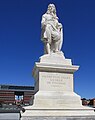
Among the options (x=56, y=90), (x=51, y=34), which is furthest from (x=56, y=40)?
(x=56, y=90)

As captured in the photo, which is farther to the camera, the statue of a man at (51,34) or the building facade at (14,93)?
the building facade at (14,93)

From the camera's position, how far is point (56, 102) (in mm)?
10430

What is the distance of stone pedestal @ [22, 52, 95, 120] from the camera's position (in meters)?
9.98

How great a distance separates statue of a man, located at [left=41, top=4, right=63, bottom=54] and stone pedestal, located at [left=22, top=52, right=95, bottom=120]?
0.46 meters

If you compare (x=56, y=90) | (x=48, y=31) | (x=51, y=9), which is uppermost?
(x=51, y=9)

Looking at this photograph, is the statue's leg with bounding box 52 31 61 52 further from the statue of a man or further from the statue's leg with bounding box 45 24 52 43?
the statue's leg with bounding box 45 24 52 43

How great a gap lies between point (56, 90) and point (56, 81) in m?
0.44

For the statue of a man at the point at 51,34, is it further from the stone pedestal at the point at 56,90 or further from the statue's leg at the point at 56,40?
the stone pedestal at the point at 56,90

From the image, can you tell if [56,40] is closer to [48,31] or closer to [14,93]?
[48,31]

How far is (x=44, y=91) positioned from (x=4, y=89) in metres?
87.5

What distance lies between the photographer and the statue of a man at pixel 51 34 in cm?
1173

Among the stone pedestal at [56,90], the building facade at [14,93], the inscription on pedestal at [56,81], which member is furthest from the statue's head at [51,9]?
the building facade at [14,93]

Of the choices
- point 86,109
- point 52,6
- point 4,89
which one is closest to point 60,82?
point 86,109

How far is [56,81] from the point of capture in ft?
36.1
